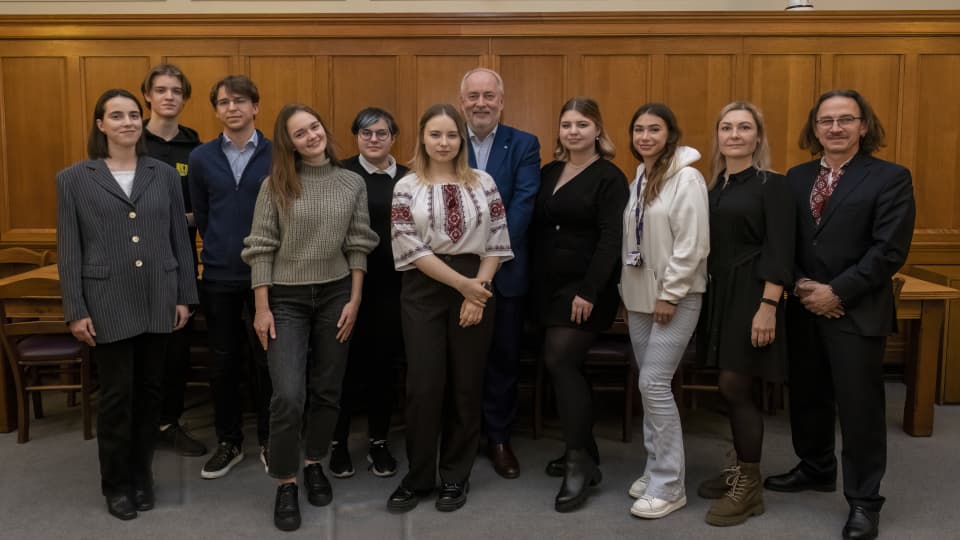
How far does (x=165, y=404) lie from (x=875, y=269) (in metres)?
3.16

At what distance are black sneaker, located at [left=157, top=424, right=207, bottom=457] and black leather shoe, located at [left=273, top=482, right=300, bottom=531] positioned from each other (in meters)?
0.88

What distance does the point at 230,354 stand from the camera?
11.2ft

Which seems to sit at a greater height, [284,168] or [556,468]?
[284,168]

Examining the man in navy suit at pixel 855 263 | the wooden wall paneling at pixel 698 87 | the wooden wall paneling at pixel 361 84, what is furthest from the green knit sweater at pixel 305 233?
the wooden wall paneling at pixel 698 87

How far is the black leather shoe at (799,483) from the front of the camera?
3234 mm

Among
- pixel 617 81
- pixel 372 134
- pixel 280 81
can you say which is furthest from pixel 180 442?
pixel 617 81

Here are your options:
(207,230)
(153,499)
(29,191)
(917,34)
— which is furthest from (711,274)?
(29,191)

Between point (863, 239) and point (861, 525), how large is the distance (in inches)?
40.0

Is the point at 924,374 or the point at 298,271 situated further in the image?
the point at 924,374

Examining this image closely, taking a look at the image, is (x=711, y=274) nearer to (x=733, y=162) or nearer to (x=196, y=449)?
(x=733, y=162)

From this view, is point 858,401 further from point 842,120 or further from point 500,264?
point 500,264

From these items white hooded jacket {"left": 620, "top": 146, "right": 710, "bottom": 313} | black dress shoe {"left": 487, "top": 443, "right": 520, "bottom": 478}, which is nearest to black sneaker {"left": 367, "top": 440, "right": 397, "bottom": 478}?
black dress shoe {"left": 487, "top": 443, "right": 520, "bottom": 478}

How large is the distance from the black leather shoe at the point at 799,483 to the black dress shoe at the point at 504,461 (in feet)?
3.46

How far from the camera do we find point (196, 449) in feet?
12.1
